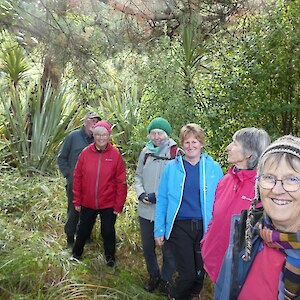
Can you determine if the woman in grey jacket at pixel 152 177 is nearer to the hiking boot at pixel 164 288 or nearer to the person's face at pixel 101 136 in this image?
the hiking boot at pixel 164 288

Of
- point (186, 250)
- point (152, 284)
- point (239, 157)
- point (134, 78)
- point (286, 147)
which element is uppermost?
point (134, 78)

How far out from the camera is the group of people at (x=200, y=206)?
5.34ft

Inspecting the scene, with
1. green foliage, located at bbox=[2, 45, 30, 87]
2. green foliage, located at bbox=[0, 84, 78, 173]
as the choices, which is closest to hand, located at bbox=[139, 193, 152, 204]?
green foliage, located at bbox=[0, 84, 78, 173]

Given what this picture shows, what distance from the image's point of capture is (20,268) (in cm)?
391

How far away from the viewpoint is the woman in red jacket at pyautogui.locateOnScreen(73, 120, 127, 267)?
4.48 m

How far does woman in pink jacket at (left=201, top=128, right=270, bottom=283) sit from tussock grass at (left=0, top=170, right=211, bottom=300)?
1.54 meters

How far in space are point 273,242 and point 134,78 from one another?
5241 mm

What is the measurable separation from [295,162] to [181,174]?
195cm

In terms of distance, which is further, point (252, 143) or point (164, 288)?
point (164, 288)

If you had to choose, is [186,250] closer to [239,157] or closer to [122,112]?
[239,157]

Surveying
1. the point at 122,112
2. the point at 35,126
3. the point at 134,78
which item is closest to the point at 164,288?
the point at 134,78

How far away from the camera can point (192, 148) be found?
357 cm

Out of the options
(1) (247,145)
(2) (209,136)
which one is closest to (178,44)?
(2) (209,136)

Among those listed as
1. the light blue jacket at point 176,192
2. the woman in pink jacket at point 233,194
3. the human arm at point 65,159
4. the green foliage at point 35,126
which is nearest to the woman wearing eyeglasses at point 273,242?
the woman in pink jacket at point 233,194
